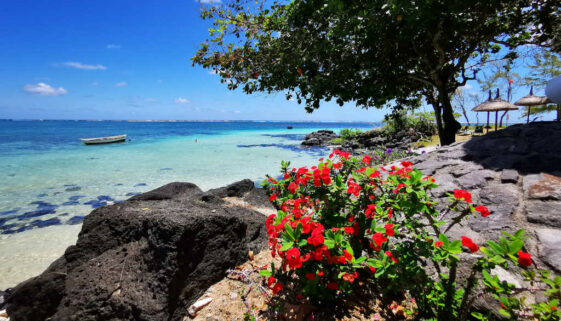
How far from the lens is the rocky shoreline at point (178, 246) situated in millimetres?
2625

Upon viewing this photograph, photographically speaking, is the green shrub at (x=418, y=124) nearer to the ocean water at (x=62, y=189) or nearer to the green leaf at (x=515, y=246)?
the ocean water at (x=62, y=189)

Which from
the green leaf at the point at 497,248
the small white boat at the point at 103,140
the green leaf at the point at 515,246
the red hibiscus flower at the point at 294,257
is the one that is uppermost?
the small white boat at the point at 103,140

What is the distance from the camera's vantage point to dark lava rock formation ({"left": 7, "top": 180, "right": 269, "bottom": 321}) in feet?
8.71

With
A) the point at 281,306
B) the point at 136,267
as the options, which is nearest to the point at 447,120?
the point at 281,306

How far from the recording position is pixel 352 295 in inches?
102

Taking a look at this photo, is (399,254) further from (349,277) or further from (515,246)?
(515,246)

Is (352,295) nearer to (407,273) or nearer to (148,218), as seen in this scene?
(407,273)

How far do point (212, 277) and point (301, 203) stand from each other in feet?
5.12

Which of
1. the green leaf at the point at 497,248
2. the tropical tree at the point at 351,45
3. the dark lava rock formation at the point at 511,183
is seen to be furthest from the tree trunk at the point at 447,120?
the green leaf at the point at 497,248

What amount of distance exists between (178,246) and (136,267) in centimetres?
52

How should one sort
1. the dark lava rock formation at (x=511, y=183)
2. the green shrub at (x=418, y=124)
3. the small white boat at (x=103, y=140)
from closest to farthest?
the dark lava rock formation at (x=511, y=183) < the green shrub at (x=418, y=124) < the small white boat at (x=103, y=140)

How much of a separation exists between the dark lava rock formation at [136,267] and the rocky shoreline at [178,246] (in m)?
0.01

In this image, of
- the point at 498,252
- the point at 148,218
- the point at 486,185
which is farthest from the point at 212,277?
the point at 486,185

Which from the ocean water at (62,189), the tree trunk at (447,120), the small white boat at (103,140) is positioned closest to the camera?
the ocean water at (62,189)
